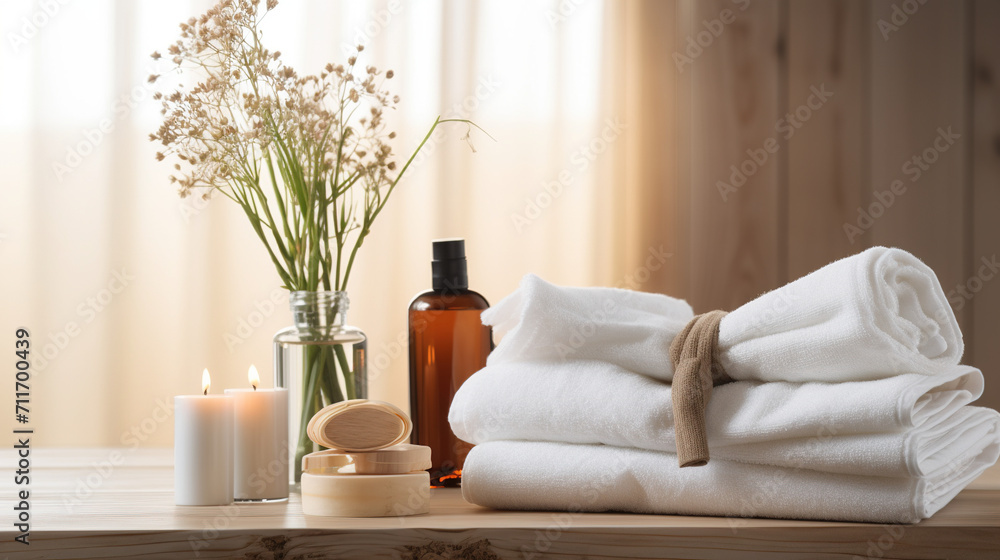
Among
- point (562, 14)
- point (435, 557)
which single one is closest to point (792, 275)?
point (562, 14)

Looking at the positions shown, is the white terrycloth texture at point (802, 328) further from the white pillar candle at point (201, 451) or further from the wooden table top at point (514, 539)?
the white pillar candle at point (201, 451)

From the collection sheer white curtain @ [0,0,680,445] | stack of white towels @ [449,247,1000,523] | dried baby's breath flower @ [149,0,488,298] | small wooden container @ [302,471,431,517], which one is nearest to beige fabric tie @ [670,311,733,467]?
stack of white towels @ [449,247,1000,523]

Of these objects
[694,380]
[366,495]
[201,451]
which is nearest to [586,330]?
[694,380]

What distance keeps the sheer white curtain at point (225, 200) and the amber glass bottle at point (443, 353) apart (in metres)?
0.56

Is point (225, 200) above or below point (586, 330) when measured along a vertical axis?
above

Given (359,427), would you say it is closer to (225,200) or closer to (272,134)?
(272,134)

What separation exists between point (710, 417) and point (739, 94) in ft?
3.02

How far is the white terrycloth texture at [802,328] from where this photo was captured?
493mm

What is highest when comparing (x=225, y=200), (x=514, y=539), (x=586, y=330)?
(x=225, y=200)

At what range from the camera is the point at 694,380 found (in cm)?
52

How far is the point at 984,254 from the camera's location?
128cm

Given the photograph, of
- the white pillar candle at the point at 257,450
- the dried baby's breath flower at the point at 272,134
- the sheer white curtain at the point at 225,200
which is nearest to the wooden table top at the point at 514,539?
the white pillar candle at the point at 257,450

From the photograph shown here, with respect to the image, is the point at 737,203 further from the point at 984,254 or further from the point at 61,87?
the point at 61,87

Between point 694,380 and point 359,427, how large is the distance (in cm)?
24
